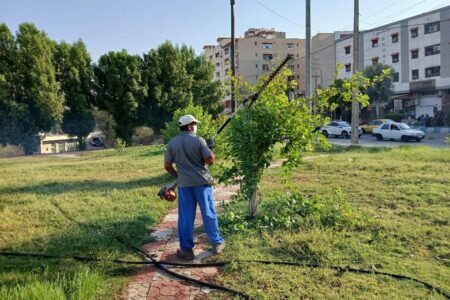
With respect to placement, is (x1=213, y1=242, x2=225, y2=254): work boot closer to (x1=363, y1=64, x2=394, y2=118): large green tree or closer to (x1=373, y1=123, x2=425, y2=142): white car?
(x1=373, y1=123, x2=425, y2=142): white car

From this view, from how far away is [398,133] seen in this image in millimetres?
26672

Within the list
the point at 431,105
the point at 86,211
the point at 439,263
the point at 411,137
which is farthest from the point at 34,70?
the point at 431,105

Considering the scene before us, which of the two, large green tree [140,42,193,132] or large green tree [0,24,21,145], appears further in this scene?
large green tree [140,42,193,132]

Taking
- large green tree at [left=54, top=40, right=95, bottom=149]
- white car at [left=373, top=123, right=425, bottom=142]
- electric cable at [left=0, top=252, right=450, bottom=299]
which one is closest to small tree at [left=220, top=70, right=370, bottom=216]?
electric cable at [left=0, top=252, right=450, bottom=299]

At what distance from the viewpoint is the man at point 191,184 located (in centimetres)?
473

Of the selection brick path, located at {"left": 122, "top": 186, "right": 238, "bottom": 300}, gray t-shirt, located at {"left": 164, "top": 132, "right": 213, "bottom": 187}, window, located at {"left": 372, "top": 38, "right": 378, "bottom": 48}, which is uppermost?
window, located at {"left": 372, "top": 38, "right": 378, "bottom": 48}

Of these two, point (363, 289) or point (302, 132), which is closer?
point (363, 289)

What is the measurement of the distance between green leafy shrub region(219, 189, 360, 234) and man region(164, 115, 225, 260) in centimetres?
86

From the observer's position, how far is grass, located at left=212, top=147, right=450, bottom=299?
12.6 feet

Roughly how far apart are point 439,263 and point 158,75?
27.3m

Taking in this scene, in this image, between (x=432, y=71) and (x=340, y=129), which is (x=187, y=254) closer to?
(x=340, y=129)

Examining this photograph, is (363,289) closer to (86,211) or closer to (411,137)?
(86,211)

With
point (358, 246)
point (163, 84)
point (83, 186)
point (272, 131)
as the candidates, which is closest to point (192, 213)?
point (272, 131)

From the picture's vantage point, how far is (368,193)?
7.84 m
